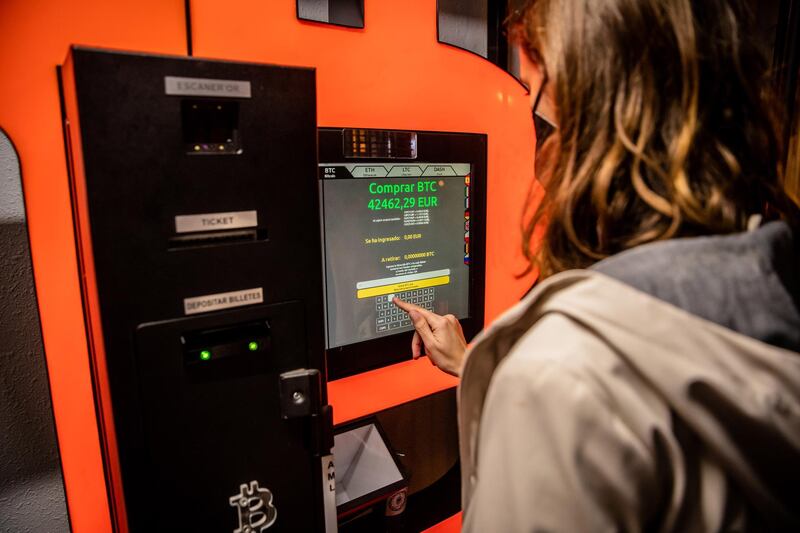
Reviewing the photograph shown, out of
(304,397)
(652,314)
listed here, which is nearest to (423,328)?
(304,397)

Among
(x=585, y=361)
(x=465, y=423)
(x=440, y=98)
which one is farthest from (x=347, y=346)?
(x=585, y=361)

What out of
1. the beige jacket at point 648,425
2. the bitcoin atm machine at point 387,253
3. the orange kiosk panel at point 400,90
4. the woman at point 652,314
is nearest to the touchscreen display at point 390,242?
the bitcoin atm machine at point 387,253

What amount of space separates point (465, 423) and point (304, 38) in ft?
3.18

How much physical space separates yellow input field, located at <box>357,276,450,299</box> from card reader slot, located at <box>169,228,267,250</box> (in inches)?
23.3

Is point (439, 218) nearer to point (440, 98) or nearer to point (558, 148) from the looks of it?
point (440, 98)

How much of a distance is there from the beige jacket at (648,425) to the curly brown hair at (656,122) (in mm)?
178

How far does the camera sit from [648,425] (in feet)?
1.58

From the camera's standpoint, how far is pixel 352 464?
4.32 ft

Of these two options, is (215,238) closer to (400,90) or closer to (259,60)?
(259,60)

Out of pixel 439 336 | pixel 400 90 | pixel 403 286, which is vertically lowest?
pixel 439 336

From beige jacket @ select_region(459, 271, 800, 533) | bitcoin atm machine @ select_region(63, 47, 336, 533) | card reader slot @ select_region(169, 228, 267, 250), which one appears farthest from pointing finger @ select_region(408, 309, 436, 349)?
beige jacket @ select_region(459, 271, 800, 533)

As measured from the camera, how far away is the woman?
484 millimetres

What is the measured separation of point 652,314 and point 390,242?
902 millimetres

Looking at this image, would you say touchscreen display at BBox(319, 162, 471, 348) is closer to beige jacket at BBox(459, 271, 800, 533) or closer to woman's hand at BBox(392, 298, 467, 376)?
woman's hand at BBox(392, 298, 467, 376)
